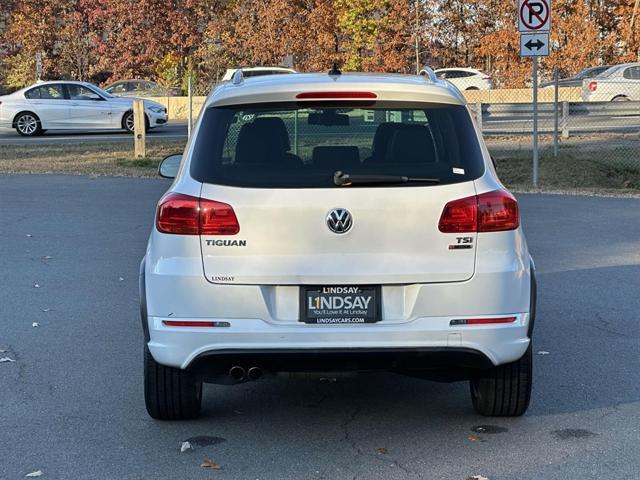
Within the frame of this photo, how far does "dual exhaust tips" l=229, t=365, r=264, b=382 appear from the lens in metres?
5.14

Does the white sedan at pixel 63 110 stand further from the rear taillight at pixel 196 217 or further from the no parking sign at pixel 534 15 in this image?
the rear taillight at pixel 196 217

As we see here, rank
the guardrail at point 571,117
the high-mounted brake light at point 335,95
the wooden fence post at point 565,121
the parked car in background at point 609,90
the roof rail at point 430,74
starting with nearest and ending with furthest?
the high-mounted brake light at point 335,95, the roof rail at point 430,74, the guardrail at point 571,117, the wooden fence post at point 565,121, the parked car in background at point 609,90

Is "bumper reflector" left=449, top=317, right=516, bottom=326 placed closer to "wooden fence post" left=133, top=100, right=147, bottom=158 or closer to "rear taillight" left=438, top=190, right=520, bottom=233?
"rear taillight" left=438, top=190, right=520, bottom=233

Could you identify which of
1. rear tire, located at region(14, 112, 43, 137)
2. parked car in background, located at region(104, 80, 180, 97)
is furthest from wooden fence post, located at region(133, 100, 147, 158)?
parked car in background, located at region(104, 80, 180, 97)

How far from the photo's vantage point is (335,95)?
17.4 ft

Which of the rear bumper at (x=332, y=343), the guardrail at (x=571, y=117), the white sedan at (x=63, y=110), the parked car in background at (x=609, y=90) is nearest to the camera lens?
the rear bumper at (x=332, y=343)

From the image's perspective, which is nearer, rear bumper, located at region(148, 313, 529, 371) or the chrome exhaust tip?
rear bumper, located at region(148, 313, 529, 371)

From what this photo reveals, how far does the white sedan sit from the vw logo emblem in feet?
82.5

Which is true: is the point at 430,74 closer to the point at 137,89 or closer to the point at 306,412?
the point at 306,412

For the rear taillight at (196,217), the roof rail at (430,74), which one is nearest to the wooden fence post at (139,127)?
the roof rail at (430,74)

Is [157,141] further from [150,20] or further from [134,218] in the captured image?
[150,20]

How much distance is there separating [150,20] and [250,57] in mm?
6240

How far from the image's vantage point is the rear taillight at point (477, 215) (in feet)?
16.6

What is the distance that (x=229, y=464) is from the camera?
16.7 ft
